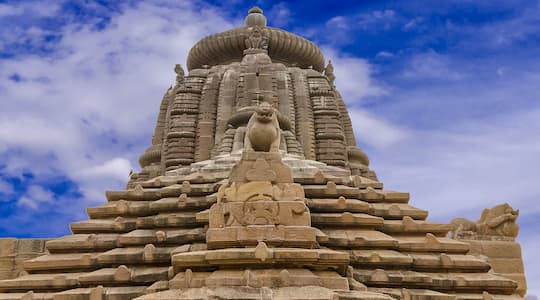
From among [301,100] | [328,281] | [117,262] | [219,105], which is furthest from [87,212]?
[301,100]

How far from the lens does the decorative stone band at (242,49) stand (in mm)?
22297

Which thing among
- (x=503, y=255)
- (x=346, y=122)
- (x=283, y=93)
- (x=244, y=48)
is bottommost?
(x=503, y=255)

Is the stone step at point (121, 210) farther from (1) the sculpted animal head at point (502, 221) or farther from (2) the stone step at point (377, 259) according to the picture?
(1) the sculpted animal head at point (502, 221)

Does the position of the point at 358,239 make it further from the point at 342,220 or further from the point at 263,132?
the point at 263,132

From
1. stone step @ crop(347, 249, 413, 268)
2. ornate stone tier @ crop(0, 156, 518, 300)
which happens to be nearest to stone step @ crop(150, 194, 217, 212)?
ornate stone tier @ crop(0, 156, 518, 300)

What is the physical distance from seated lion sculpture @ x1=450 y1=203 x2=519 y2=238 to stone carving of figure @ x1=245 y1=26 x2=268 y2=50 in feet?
38.1

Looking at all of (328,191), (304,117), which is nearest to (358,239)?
(328,191)

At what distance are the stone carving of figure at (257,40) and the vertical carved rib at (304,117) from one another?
6.66 ft

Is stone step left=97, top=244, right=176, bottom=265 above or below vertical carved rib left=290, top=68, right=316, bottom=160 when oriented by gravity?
below

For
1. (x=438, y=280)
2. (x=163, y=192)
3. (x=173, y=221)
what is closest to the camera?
(x=438, y=280)

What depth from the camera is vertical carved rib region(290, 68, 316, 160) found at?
18.3 meters

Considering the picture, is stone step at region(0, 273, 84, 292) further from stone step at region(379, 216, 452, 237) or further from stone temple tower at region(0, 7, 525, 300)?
stone step at region(379, 216, 452, 237)

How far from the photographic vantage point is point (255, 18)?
75.4ft

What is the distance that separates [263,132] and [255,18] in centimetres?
1560
